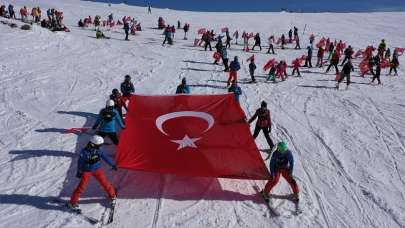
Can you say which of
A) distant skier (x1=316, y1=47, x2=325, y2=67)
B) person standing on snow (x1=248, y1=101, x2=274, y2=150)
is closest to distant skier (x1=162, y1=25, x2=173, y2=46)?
distant skier (x1=316, y1=47, x2=325, y2=67)

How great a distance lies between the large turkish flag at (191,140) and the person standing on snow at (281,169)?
0.76 feet

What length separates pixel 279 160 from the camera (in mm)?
9430

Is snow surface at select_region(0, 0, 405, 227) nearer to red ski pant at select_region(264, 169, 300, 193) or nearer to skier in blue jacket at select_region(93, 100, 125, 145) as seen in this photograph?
red ski pant at select_region(264, 169, 300, 193)

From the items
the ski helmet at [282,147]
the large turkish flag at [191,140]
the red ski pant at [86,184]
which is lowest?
the red ski pant at [86,184]

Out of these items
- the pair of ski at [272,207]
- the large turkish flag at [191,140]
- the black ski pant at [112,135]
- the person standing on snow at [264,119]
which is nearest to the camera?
the pair of ski at [272,207]

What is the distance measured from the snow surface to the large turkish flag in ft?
2.01

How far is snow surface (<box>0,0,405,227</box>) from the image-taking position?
30.1ft

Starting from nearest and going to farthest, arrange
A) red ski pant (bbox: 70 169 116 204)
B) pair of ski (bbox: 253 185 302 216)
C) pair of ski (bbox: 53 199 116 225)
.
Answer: pair of ski (bbox: 53 199 116 225)
red ski pant (bbox: 70 169 116 204)
pair of ski (bbox: 253 185 302 216)

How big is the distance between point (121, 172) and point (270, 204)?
3.84 m

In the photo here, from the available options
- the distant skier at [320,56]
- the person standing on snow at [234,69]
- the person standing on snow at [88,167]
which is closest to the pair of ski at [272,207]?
the person standing on snow at [88,167]

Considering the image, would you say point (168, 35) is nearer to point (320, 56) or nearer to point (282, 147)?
point (320, 56)

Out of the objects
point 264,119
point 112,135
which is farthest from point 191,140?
point 264,119

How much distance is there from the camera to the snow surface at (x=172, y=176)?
9.17 meters

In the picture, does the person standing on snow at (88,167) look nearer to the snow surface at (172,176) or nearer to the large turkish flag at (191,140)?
the snow surface at (172,176)
